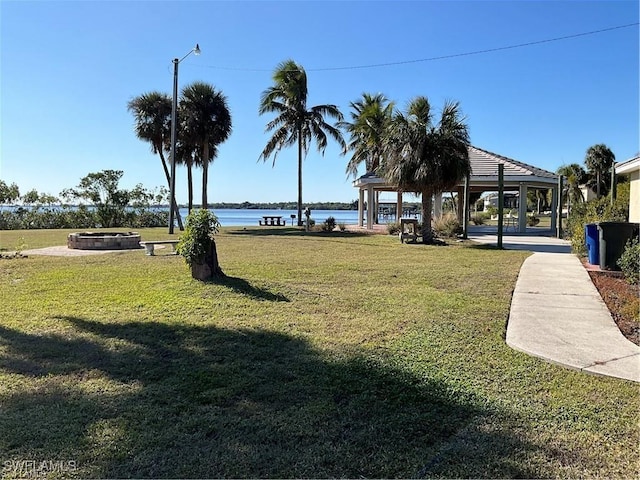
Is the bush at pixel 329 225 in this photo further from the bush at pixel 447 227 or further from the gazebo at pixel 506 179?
the bush at pixel 447 227

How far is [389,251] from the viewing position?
1312 cm

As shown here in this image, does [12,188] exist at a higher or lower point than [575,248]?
higher

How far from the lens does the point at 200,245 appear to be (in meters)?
7.03

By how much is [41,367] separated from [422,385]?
3.11 meters

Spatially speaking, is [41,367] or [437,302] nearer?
[41,367]

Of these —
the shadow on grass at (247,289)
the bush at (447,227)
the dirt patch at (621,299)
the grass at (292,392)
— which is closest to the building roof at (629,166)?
the dirt patch at (621,299)

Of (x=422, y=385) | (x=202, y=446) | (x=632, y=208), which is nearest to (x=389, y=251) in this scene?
(x=632, y=208)

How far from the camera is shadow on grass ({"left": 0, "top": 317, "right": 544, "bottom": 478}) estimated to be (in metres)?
2.43

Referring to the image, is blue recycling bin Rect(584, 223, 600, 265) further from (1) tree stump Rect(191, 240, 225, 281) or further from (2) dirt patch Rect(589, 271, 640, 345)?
(1) tree stump Rect(191, 240, 225, 281)

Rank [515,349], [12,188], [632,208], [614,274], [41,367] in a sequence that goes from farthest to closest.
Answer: [12,188]
[632,208]
[614,274]
[515,349]
[41,367]

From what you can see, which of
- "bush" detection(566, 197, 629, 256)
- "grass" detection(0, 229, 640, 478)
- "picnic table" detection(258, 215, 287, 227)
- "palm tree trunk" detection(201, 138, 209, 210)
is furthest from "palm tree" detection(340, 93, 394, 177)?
"grass" detection(0, 229, 640, 478)

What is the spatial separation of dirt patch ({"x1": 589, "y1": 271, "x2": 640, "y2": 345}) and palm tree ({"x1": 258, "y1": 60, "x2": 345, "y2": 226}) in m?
20.2

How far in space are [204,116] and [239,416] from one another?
2358cm

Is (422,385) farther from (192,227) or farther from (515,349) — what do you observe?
(192,227)
